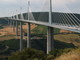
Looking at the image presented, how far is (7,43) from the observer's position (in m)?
83.5

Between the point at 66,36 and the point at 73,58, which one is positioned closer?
the point at 73,58

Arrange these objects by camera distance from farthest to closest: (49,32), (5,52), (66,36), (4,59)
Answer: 1. (66,36)
2. (5,52)
3. (4,59)
4. (49,32)

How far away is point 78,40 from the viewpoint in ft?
302

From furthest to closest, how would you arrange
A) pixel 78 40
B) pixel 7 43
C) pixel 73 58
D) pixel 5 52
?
pixel 78 40 → pixel 7 43 → pixel 5 52 → pixel 73 58

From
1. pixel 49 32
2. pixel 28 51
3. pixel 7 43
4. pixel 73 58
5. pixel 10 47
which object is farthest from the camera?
pixel 7 43

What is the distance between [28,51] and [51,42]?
12952 mm

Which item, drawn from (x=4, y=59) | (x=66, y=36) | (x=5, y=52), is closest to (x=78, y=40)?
(x=66, y=36)

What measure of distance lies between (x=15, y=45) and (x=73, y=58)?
6514cm

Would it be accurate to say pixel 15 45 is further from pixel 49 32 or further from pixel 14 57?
pixel 14 57

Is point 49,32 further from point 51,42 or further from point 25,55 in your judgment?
point 25,55

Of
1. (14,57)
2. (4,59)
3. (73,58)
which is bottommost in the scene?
(4,59)

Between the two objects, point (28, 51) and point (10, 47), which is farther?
point (10, 47)

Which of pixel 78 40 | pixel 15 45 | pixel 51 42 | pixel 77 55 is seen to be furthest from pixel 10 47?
pixel 77 55

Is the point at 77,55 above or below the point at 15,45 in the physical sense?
above
